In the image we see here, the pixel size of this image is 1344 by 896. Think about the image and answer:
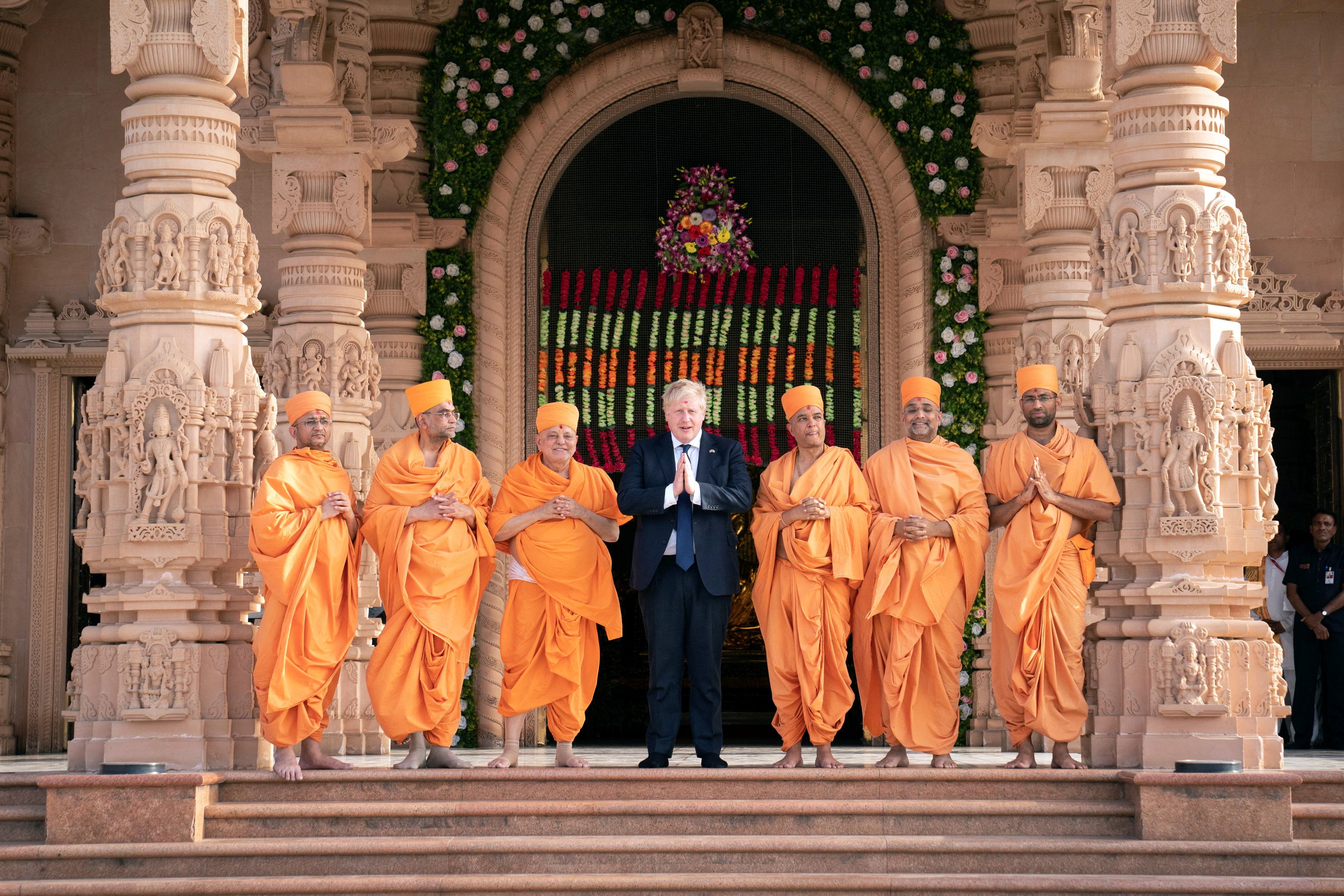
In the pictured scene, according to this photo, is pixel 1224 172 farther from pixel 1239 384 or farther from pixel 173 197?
pixel 173 197

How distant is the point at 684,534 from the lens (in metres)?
8.65

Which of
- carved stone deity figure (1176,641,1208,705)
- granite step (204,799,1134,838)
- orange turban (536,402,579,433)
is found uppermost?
orange turban (536,402,579,433)

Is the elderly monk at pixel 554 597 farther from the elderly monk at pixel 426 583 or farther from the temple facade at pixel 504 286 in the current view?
the temple facade at pixel 504 286

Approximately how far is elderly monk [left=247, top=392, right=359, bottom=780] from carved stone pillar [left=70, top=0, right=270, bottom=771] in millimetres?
231

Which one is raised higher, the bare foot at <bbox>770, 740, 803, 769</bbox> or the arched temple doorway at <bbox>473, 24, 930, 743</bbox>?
the arched temple doorway at <bbox>473, 24, 930, 743</bbox>

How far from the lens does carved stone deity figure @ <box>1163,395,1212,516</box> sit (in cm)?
816

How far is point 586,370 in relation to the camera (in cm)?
1339

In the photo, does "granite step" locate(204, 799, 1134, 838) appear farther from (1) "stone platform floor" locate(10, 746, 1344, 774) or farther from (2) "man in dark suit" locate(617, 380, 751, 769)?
(2) "man in dark suit" locate(617, 380, 751, 769)

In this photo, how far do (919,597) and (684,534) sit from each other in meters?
1.21

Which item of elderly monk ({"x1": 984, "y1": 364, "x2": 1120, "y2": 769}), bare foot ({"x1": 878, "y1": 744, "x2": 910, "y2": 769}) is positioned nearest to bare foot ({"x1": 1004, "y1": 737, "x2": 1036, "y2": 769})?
elderly monk ({"x1": 984, "y1": 364, "x2": 1120, "y2": 769})

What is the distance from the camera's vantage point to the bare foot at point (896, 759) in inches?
326

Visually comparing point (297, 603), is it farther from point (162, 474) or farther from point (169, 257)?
point (169, 257)

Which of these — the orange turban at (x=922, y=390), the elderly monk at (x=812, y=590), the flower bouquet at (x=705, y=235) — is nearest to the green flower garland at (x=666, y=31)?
the flower bouquet at (x=705, y=235)

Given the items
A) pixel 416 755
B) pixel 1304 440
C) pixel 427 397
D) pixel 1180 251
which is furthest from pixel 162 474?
pixel 1304 440
